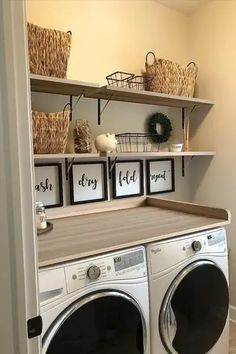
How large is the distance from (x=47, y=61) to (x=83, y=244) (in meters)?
1.08

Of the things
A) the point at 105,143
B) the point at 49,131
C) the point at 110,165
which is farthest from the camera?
the point at 110,165

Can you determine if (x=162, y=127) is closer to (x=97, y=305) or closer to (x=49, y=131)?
(x=49, y=131)

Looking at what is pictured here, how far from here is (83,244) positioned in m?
1.41

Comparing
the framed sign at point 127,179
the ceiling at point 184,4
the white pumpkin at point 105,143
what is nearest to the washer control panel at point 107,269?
the white pumpkin at point 105,143

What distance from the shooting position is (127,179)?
236 centimetres

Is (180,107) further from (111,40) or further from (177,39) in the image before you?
(111,40)

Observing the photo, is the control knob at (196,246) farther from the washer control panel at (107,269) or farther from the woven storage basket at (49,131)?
the woven storage basket at (49,131)

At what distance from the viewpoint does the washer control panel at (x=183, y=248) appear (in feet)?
5.02

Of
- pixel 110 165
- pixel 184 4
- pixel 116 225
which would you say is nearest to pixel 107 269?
pixel 116 225

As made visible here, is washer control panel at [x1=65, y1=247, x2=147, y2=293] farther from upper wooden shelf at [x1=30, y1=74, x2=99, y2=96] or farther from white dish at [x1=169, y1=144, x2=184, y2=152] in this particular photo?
white dish at [x1=169, y1=144, x2=184, y2=152]

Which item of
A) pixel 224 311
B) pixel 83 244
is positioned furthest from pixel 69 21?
pixel 224 311

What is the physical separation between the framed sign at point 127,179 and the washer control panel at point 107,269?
0.87 metres

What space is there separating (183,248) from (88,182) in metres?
0.85

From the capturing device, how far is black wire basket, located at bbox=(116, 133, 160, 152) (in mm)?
2307
